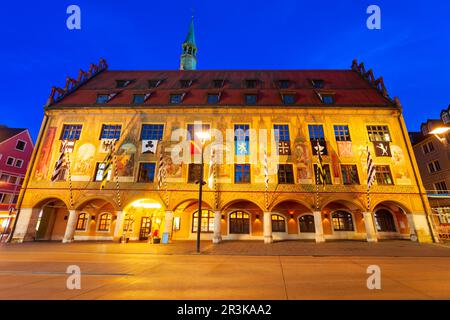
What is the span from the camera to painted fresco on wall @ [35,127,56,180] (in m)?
18.6

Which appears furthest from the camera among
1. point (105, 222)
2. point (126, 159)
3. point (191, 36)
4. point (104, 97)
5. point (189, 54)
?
point (191, 36)

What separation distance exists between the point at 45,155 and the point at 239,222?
69.4 ft

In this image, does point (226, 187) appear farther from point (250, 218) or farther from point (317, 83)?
point (317, 83)

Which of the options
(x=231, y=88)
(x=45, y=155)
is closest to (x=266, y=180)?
(x=231, y=88)

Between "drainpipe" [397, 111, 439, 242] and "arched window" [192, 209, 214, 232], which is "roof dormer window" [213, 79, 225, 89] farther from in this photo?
"drainpipe" [397, 111, 439, 242]

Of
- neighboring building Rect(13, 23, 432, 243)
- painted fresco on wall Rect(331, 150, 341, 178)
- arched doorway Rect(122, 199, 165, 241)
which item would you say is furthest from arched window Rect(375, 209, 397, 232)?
arched doorway Rect(122, 199, 165, 241)

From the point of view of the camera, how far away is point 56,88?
72.0 ft

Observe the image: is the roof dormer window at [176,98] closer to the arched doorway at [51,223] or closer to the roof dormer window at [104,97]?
the roof dormer window at [104,97]

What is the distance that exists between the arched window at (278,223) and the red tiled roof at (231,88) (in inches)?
487

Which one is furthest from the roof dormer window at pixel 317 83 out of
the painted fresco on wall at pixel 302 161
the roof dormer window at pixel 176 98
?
the roof dormer window at pixel 176 98

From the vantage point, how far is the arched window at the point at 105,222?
20.5 meters

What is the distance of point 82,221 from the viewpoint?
67.0 feet

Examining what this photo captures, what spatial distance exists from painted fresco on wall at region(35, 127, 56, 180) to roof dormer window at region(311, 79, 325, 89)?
3057 centimetres
